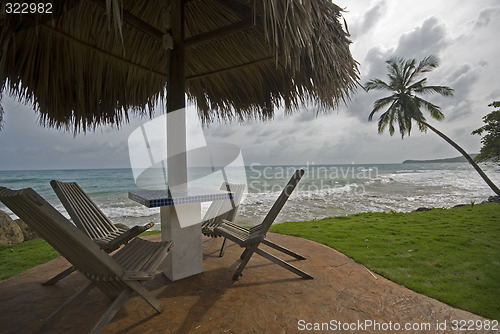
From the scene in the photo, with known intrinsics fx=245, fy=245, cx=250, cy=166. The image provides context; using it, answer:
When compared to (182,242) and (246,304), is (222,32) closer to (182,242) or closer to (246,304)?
(182,242)

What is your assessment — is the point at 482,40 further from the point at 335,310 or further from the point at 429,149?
→ the point at 429,149

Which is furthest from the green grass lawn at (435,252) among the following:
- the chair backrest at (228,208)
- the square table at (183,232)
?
the square table at (183,232)

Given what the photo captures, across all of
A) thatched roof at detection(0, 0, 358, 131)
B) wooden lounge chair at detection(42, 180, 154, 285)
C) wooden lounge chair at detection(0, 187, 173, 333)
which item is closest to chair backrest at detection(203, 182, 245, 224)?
wooden lounge chair at detection(42, 180, 154, 285)

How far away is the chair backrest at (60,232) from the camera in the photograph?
1376 millimetres

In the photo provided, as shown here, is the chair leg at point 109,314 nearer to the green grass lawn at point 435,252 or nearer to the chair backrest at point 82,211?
the chair backrest at point 82,211

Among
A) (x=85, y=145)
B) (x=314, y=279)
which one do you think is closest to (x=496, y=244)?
(x=314, y=279)

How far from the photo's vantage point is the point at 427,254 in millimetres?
3236

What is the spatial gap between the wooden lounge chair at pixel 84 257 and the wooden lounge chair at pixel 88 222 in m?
0.65

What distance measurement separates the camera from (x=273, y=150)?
18516mm

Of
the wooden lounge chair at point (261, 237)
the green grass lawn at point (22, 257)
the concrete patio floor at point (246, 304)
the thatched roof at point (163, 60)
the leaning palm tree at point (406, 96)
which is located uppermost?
the leaning palm tree at point (406, 96)

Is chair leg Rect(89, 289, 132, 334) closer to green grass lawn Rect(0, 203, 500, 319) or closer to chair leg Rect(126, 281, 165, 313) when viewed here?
chair leg Rect(126, 281, 165, 313)

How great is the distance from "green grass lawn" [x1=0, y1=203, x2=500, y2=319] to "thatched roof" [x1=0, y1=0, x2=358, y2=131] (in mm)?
2167

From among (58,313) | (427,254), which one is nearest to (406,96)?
(427,254)

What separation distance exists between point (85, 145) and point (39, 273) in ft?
101
